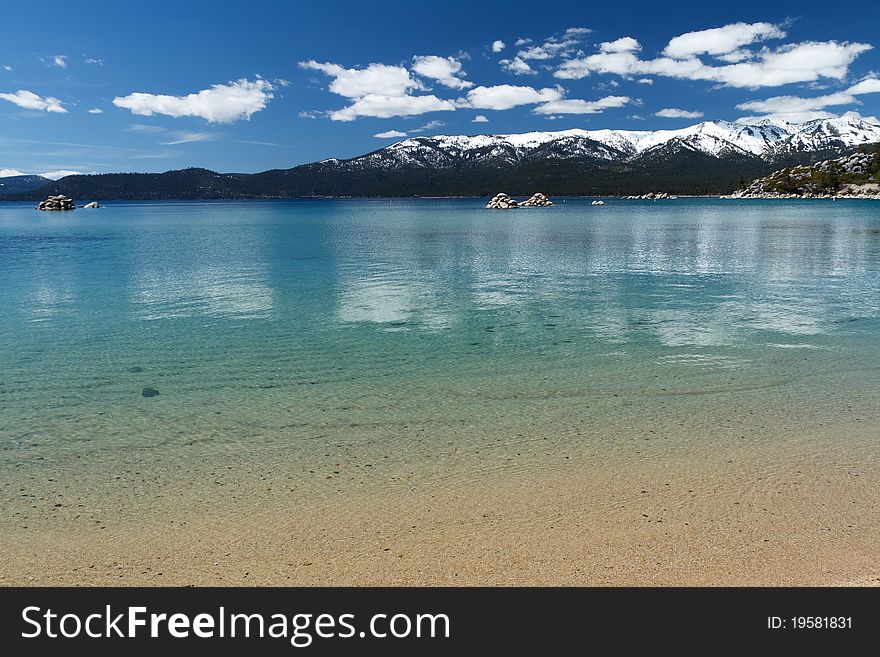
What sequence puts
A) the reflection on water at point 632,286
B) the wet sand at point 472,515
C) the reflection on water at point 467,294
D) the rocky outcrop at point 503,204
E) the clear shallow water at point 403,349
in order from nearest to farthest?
the wet sand at point 472,515, the clear shallow water at point 403,349, the reflection on water at point 467,294, the reflection on water at point 632,286, the rocky outcrop at point 503,204

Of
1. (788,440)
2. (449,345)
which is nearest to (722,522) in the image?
(788,440)

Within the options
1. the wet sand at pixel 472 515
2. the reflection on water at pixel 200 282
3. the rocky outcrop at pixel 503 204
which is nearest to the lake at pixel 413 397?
the wet sand at pixel 472 515

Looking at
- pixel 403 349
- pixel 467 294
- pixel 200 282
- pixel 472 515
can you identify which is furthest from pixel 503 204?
pixel 472 515

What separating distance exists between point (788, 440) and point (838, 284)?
2601 cm

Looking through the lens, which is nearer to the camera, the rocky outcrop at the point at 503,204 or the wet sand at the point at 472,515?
the wet sand at the point at 472,515

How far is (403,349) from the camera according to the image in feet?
60.3

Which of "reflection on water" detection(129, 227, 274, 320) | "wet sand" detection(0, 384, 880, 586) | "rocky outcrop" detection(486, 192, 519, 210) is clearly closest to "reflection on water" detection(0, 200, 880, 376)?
"reflection on water" detection(129, 227, 274, 320)

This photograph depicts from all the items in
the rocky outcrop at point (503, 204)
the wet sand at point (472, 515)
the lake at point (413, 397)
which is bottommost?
the wet sand at point (472, 515)

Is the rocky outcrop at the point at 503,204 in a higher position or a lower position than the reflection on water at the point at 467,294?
higher

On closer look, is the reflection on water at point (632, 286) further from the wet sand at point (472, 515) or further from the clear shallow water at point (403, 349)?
the wet sand at point (472, 515)

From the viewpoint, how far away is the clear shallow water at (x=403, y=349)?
1244 centimetres

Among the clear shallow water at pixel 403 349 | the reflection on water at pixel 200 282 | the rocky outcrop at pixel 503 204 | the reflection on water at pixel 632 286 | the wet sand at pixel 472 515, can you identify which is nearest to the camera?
the wet sand at pixel 472 515
